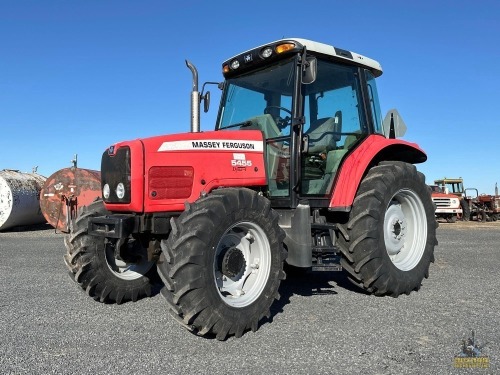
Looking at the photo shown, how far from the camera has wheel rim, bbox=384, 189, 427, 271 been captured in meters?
5.05

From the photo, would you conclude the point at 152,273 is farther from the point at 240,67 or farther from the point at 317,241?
the point at 240,67

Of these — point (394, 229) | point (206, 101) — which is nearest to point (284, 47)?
point (206, 101)

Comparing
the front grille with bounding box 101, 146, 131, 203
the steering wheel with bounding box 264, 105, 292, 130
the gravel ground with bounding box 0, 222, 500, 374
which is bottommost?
the gravel ground with bounding box 0, 222, 500, 374

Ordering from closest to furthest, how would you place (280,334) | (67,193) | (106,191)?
(280,334)
(106,191)
(67,193)

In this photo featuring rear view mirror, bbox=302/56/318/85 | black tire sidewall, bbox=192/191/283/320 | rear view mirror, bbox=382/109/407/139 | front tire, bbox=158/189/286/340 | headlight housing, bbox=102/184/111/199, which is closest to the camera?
front tire, bbox=158/189/286/340

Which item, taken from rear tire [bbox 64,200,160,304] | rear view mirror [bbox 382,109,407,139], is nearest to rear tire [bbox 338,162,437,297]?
rear view mirror [bbox 382,109,407,139]

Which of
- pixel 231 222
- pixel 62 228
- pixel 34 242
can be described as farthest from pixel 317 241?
pixel 62 228

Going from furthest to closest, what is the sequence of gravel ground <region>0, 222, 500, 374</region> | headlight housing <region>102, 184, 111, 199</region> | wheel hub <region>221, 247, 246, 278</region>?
headlight housing <region>102, 184, 111, 199</region> < wheel hub <region>221, 247, 246, 278</region> < gravel ground <region>0, 222, 500, 374</region>

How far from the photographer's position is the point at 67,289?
5301 millimetres

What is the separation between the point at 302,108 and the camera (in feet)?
15.1

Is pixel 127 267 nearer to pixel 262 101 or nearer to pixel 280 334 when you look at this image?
pixel 280 334

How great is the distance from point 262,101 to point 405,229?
7.29ft

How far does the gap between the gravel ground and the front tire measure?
206 mm

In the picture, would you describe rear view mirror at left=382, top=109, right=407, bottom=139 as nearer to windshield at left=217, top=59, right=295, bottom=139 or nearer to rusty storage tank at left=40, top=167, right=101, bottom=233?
windshield at left=217, top=59, right=295, bottom=139
